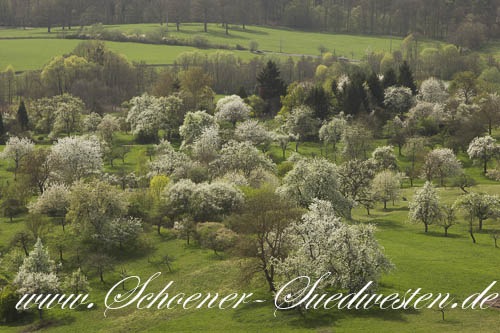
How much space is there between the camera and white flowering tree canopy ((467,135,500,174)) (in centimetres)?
9875

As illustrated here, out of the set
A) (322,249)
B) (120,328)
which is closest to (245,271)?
(322,249)

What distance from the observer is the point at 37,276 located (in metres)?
56.2

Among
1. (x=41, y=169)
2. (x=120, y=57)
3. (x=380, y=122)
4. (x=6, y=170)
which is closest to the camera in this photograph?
(x=41, y=169)

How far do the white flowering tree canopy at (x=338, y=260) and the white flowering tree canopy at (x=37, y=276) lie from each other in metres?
23.0

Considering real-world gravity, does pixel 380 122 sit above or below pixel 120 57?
below

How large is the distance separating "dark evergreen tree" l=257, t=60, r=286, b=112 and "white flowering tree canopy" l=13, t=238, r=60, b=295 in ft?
290

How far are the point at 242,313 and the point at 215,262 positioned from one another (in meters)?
14.1

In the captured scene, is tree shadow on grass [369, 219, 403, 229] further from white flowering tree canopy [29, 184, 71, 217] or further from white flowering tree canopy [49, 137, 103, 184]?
white flowering tree canopy [49, 137, 103, 184]

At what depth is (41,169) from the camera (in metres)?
89.7

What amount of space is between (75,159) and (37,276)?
4047 centimetres

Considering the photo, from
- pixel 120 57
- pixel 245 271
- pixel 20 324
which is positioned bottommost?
pixel 20 324

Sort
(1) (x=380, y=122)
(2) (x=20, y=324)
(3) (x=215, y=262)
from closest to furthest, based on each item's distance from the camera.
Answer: (2) (x=20, y=324)
(3) (x=215, y=262)
(1) (x=380, y=122)

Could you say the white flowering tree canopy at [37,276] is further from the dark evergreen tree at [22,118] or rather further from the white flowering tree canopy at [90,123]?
the dark evergreen tree at [22,118]

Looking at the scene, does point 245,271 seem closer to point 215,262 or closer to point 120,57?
point 215,262
